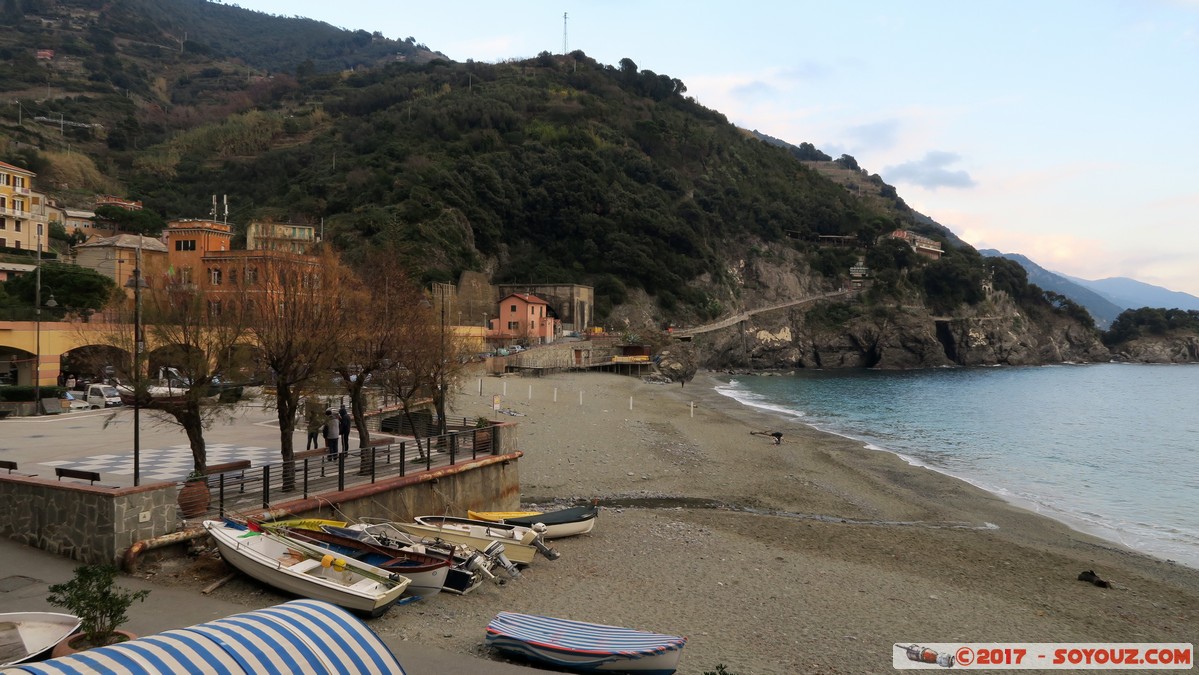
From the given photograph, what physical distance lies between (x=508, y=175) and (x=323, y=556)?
89.0m

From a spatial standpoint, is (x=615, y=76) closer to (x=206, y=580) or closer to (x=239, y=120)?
(x=239, y=120)

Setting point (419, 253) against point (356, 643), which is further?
point (419, 253)

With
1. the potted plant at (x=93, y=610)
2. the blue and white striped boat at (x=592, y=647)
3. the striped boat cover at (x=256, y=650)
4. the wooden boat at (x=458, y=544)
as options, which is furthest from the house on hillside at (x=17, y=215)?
the striped boat cover at (x=256, y=650)

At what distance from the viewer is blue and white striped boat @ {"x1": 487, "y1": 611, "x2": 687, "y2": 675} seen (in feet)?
26.4

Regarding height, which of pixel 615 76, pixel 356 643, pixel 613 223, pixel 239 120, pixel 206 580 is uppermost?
pixel 615 76

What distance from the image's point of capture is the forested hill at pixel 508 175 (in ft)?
281

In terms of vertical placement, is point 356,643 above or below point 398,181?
below

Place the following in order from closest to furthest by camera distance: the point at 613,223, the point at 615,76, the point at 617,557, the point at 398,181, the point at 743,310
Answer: the point at 617,557 → the point at 398,181 → the point at 613,223 → the point at 743,310 → the point at 615,76

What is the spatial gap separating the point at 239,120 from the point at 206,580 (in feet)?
469

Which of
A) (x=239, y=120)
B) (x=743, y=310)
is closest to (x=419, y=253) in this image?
(x=743, y=310)

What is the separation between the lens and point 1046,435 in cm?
4006

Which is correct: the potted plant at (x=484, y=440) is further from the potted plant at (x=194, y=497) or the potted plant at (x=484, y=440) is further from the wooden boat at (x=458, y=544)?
the potted plant at (x=194, y=497)

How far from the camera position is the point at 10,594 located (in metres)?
8.88

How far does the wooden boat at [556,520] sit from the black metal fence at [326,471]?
5.53 feet
